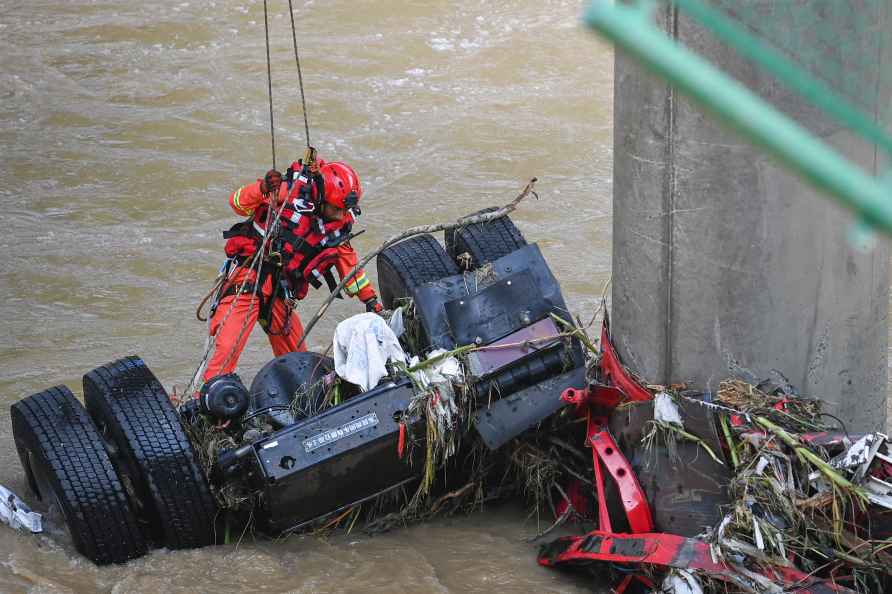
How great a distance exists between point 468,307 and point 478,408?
557mm

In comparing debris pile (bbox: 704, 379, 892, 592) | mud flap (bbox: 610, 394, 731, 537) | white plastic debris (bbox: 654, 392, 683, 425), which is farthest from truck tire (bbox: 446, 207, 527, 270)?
debris pile (bbox: 704, 379, 892, 592)

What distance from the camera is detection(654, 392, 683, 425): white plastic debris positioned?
179 inches

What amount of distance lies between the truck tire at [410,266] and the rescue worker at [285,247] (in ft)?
→ 0.55

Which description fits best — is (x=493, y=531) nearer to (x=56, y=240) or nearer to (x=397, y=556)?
(x=397, y=556)

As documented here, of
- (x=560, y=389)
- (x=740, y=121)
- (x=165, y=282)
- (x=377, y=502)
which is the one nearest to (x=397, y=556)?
(x=377, y=502)

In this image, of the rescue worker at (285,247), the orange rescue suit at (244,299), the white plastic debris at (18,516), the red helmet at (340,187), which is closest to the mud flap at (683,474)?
the rescue worker at (285,247)

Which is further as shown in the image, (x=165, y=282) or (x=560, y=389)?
(x=165, y=282)

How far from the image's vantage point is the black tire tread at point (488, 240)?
6.07 metres

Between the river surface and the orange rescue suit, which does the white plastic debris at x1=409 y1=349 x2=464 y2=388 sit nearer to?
the river surface

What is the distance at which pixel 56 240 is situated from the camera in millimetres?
10078

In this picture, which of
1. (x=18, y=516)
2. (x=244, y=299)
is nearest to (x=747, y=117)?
(x=18, y=516)

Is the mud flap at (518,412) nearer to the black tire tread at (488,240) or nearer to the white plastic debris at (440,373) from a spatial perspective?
the white plastic debris at (440,373)

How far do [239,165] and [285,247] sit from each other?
5.49m

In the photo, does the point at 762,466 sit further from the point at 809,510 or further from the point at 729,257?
the point at 729,257
